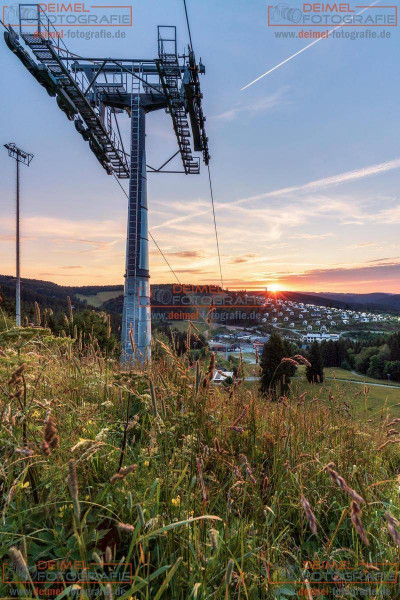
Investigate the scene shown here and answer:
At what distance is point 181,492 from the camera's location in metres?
2.45

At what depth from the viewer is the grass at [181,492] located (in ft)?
5.94

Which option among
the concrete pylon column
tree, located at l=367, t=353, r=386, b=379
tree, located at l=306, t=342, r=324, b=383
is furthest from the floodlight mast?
tree, located at l=367, t=353, r=386, b=379

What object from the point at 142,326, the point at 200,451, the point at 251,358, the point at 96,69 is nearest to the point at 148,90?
the point at 96,69

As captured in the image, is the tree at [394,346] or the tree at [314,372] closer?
the tree at [314,372]

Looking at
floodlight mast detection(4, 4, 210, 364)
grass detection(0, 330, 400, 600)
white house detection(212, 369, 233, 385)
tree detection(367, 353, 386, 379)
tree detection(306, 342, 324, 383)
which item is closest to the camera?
grass detection(0, 330, 400, 600)

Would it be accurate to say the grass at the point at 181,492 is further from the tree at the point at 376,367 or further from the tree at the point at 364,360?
the tree at the point at 364,360

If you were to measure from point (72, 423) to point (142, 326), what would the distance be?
44.7 ft

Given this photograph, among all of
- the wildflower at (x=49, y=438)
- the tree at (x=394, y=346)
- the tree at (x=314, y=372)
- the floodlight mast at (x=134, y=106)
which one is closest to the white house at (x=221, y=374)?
the tree at (x=314, y=372)

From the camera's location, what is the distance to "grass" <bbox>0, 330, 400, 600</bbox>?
1811mm

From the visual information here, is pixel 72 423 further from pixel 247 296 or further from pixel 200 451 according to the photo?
pixel 247 296

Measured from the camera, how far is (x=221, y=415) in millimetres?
3799

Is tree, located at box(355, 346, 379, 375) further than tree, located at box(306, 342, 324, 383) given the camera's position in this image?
Yes

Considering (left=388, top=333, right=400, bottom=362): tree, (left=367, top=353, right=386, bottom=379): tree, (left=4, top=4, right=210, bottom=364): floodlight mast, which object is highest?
(left=4, top=4, right=210, bottom=364): floodlight mast

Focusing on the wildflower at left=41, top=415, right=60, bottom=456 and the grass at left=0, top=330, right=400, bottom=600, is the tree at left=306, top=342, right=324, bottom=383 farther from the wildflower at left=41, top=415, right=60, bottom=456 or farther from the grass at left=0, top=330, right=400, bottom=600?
the wildflower at left=41, top=415, right=60, bottom=456
